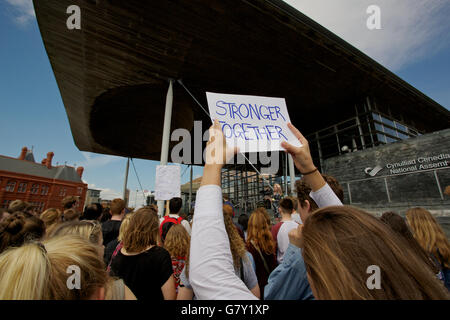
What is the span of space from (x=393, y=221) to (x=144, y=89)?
9581 mm

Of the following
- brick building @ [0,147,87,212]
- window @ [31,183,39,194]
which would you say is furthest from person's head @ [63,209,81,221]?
window @ [31,183,39,194]

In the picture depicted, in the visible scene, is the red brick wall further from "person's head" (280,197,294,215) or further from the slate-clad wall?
"person's head" (280,197,294,215)

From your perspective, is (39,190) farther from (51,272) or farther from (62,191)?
(51,272)

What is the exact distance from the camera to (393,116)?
13.3 meters

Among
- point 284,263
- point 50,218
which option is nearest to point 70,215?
point 50,218

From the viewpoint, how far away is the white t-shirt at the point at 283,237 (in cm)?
306

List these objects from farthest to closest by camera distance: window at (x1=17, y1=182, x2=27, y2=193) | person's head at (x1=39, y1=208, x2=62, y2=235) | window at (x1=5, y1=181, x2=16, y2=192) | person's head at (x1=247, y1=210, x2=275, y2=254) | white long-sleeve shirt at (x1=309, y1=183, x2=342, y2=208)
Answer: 1. window at (x1=17, y1=182, x2=27, y2=193)
2. window at (x1=5, y1=181, x2=16, y2=192)
3. person's head at (x1=39, y1=208, x2=62, y2=235)
4. person's head at (x1=247, y1=210, x2=275, y2=254)
5. white long-sleeve shirt at (x1=309, y1=183, x2=342, y2=208)

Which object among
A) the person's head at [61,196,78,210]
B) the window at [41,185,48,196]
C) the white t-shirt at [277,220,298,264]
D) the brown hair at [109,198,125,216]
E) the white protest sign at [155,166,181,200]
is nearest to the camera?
the white t-shirt at [277,220,298,264]

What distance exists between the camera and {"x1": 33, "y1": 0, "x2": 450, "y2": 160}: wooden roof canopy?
6.19 metres

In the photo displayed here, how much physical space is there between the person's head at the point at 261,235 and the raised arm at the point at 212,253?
2331 mm

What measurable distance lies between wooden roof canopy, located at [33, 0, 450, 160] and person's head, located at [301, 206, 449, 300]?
7.08 metres

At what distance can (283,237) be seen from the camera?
3.12 m

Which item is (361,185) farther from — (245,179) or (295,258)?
(245,179)
